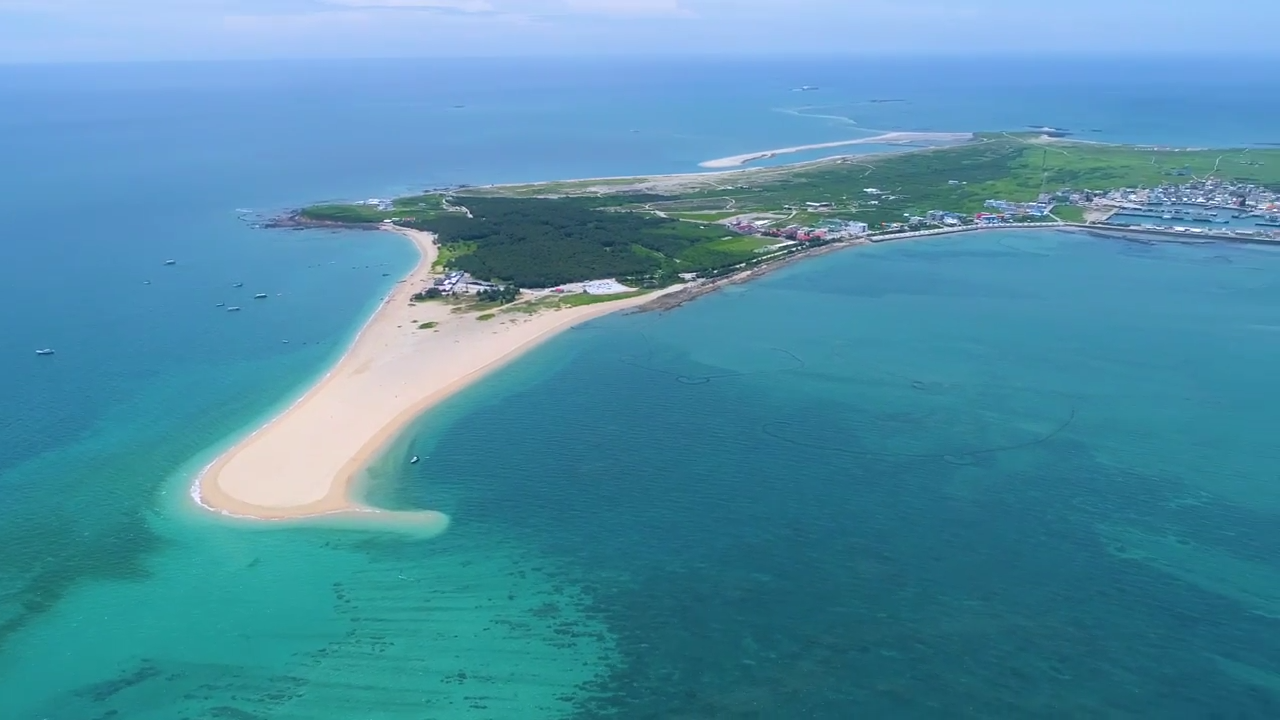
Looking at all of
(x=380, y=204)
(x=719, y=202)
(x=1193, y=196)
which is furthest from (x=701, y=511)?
(x=1193, y=196)

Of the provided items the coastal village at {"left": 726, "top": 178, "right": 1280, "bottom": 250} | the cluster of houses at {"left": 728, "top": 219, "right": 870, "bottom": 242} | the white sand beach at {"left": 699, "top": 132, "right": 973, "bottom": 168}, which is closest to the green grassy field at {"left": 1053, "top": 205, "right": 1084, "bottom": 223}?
the coastal village at {"left": 726, "top": 178, "right": 1280, "bottom": 250}

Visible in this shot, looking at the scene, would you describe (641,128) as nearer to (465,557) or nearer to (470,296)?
(470,296)

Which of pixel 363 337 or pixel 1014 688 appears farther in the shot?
pixel 363 337

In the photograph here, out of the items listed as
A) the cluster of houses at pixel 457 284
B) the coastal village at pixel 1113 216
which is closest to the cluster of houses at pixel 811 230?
the coastal village at pixel 1113 216

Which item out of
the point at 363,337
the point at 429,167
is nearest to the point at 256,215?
the point at 429,167

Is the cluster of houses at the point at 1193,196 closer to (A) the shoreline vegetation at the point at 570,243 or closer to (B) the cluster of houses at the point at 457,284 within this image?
(A) the shoreline vegetation at the point at 570,243
